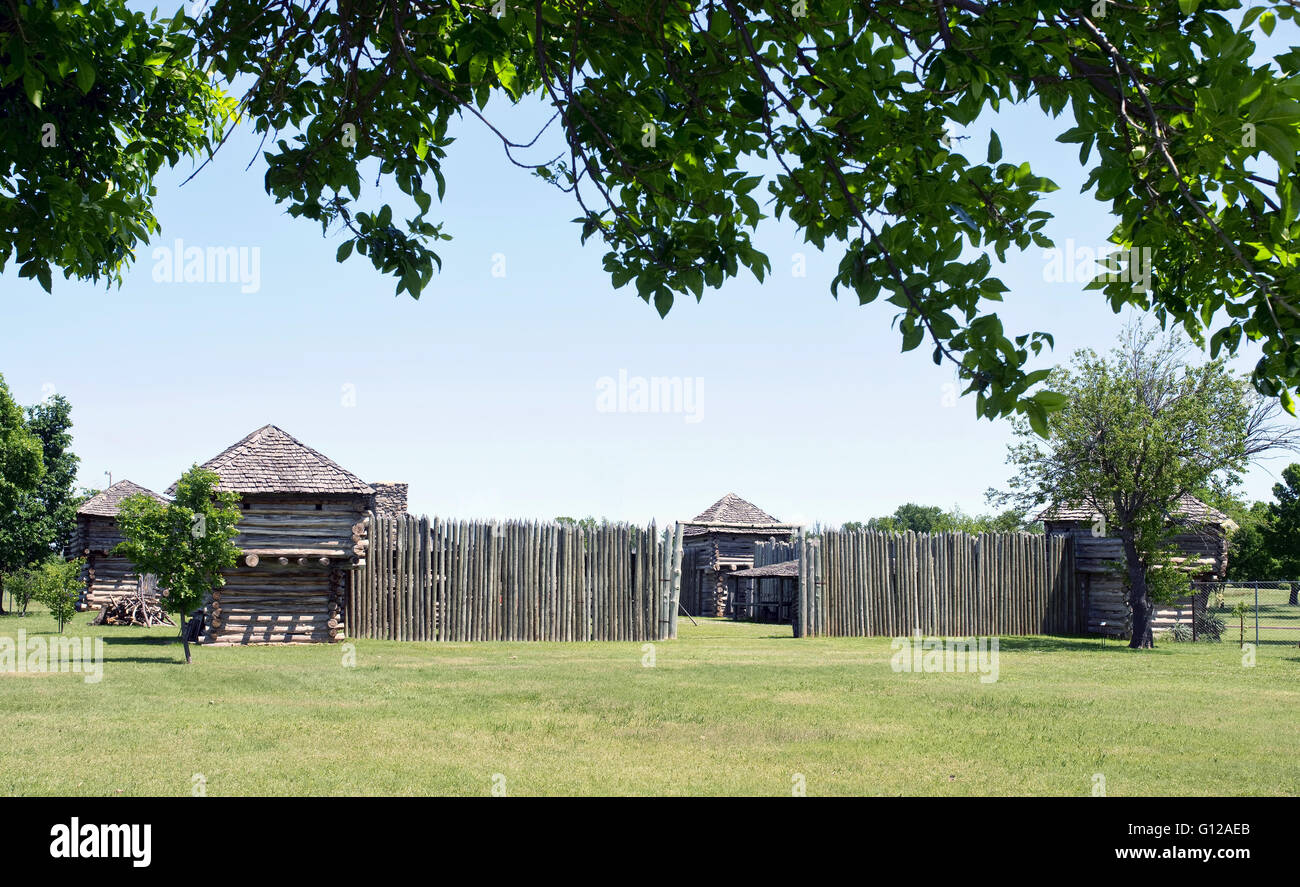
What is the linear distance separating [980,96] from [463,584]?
19344mm

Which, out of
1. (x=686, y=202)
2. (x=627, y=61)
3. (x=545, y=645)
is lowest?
(x=545, y=645)

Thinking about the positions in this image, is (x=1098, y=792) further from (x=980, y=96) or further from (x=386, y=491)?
(x=386, y=491)

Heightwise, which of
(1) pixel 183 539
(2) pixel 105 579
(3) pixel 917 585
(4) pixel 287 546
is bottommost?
(2) pixel 105 579

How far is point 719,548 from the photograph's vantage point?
3894 cm

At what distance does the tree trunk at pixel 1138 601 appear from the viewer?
22594 mm

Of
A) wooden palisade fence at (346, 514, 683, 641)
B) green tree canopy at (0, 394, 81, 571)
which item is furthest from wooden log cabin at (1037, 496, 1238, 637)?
green tree canopy at (0, 394, 81, 571)

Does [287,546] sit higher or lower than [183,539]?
lower

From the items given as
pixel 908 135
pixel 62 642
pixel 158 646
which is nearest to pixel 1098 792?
pixel 908 135

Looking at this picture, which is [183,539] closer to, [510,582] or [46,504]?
[510,582]

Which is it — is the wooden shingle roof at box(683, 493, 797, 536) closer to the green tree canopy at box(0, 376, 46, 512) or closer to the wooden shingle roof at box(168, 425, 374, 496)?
the wooden shingle roof at box(168, 425, 374, 496)

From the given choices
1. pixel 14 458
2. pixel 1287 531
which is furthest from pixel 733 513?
pixel 1287 531

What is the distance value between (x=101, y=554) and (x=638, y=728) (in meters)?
29.2
